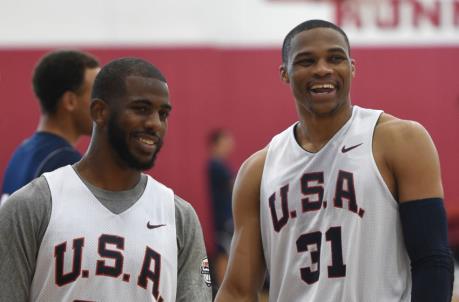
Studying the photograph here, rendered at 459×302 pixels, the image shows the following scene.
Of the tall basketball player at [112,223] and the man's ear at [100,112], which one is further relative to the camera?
the man's ear at [100,112]

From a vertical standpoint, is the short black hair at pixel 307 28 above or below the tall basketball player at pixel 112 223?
above

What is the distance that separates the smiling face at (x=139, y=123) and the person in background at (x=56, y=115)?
1199mm

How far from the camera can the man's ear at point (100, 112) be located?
365 centimetres

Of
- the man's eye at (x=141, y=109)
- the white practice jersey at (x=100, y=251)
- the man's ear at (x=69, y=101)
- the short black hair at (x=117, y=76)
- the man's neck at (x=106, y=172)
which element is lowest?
the white practice jersey at (x=100, y=251)

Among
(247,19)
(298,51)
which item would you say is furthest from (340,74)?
(247,19)

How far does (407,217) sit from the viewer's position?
152 inches

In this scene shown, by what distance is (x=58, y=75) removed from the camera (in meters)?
Result: 5.25

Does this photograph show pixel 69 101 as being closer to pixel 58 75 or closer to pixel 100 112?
pixel 58 75

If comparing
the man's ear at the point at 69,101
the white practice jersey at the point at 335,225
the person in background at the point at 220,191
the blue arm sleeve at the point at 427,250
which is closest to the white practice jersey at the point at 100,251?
the white practice jersey at the point at 335,225

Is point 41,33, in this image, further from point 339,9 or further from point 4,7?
point 339,9

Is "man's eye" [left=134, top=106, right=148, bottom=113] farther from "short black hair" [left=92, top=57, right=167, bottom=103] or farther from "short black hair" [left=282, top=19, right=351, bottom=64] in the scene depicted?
"short black hair" [left=282, top=19, right=351, bottom=64]

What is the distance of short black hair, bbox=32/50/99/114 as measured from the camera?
5.17 metres

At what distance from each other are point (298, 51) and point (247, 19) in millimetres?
7587

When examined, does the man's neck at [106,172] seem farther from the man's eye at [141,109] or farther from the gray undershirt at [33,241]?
the man's eye at [141,109]
